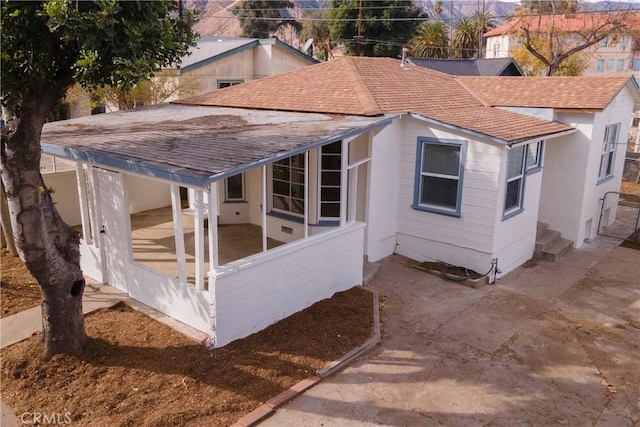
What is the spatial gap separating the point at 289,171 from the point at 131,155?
3.85 metres

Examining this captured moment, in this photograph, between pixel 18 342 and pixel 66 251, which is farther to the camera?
pixel 18 342

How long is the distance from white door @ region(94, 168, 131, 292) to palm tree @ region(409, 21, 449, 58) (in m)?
41.3

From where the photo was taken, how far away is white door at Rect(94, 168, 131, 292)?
8.43 m

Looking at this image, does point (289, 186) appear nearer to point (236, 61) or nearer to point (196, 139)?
point (196, 139)

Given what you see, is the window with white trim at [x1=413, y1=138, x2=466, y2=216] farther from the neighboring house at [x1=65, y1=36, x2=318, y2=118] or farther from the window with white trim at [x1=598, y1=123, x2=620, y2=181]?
the neighboring house at [x1=65, y1=36, x2=318, y2=118]

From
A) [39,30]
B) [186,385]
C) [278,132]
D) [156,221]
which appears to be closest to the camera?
[39,30]

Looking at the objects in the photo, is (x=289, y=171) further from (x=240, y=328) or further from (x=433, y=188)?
(x=240, y=328)

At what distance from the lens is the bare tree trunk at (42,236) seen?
5848 millimetres

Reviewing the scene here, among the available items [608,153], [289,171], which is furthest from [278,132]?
[608,153]

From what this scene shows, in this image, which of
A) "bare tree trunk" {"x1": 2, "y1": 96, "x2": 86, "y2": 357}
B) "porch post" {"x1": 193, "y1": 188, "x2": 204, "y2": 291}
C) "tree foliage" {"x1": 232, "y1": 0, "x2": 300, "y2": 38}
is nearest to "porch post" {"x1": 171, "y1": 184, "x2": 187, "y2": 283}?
"porch post" {"x1": 193, "y1": 188, "x2": 204, "y2": 291}

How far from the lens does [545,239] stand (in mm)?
12461

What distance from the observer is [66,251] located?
21.3 ft

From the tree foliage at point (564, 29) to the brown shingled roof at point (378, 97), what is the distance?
62.7ft

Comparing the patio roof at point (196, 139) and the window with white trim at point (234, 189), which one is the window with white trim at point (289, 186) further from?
the window with white trim at point (234, 189)
